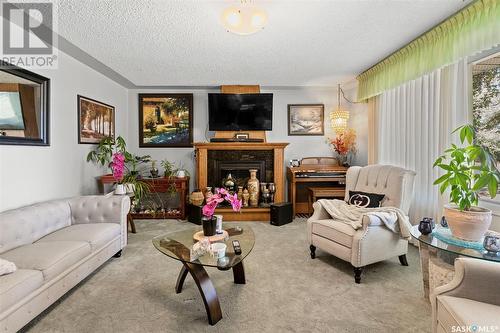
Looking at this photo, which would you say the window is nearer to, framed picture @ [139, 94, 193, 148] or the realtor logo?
the realtor logo

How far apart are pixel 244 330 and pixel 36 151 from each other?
2.83 metres

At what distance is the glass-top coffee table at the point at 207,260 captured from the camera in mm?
1714

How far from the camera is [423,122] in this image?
116 inches

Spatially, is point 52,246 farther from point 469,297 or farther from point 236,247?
point 469,297

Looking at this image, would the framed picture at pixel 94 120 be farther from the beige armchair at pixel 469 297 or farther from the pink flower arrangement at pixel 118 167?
the beige armchair at pixel 469 297

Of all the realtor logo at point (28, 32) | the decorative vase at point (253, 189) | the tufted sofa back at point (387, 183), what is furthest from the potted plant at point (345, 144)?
the realtor logo at point (28, 32)

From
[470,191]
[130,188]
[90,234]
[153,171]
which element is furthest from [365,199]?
[153,171]

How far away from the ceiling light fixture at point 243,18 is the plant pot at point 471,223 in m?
1.99

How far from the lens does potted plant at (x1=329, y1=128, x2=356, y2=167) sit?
4707 mm

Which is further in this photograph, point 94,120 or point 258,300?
point 94,120

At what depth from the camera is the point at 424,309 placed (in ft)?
6.08

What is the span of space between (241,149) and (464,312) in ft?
11.9

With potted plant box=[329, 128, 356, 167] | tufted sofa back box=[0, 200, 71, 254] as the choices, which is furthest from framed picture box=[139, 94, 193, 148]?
potted plant box=[329, 128, 356, 167]

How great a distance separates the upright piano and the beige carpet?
1722mm
